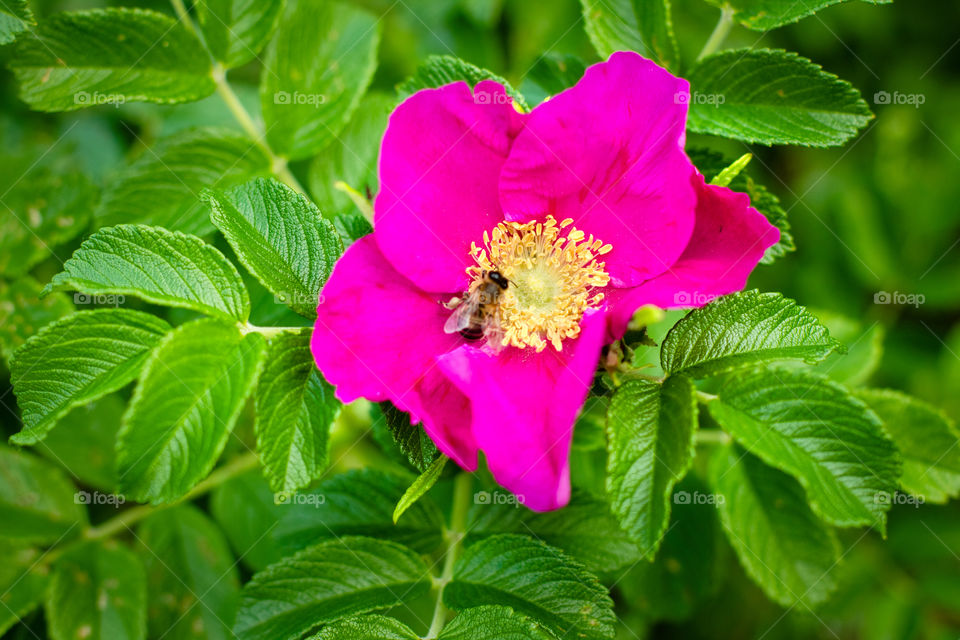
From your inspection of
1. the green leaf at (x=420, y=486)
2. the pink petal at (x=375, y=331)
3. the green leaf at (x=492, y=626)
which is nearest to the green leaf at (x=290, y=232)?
the pink petal at (x=375, y=331)

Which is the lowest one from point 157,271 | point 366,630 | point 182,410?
point 366,630

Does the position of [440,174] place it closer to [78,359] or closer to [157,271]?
[157,271]

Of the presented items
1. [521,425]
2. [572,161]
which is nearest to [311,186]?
[572,161]

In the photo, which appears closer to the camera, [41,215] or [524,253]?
[524,253]

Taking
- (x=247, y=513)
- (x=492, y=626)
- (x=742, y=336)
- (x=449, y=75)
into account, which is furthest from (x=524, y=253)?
(x=247, y=513)

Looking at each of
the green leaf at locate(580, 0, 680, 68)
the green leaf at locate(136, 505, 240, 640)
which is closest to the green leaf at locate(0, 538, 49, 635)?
the green leaf at locate(136, 505, 240, 640)

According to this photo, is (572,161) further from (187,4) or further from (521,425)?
(187,4)
